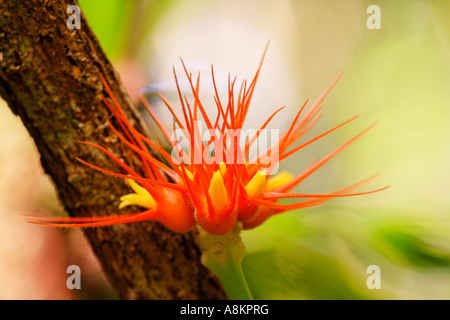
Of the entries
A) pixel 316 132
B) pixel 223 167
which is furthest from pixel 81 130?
pixel 316 132

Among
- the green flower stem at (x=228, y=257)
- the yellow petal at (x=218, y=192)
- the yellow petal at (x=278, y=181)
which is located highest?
the yellow petal at (x=278, y=181)

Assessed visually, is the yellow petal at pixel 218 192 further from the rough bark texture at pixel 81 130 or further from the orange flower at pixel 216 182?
the rough bark texture at pixel 81 130

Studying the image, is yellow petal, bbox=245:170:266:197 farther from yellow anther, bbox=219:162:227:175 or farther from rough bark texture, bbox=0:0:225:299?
rough bark texture, bbox=0:0:225:299

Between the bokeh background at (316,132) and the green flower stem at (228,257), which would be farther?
the bokeh background at (316,132)

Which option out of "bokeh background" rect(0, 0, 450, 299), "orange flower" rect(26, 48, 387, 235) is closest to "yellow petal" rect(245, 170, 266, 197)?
"orange flower" rect(26, 48, 387, 235)

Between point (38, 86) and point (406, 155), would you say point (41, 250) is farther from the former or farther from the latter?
point (406, 155)

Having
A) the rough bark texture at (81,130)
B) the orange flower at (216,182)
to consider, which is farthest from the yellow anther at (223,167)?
the rough bark texture at (81,130)

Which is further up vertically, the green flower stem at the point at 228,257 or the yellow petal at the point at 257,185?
the yellow petal at the point at 257,185
